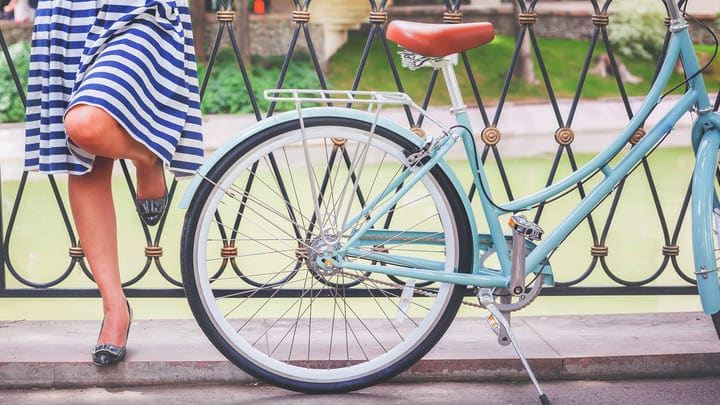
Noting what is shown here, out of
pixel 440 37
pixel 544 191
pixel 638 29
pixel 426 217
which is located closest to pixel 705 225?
pixel 544 191

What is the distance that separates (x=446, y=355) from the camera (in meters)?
2.55

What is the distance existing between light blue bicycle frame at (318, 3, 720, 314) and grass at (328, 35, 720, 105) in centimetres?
1058

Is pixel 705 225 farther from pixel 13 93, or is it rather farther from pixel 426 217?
pixel 13 93

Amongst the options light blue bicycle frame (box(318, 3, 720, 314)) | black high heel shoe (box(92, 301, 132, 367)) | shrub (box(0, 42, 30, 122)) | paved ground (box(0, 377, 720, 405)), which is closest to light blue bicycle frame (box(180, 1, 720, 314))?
light blue bicycle frame (box(318, 3, 720, 314))

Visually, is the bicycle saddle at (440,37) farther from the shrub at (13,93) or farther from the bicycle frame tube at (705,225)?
the shrub at (13,93)

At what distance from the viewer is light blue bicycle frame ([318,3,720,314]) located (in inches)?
89.4

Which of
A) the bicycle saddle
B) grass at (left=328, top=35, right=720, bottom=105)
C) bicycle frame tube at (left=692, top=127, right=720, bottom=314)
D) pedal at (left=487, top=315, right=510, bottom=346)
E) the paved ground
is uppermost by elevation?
the bicycle saddle

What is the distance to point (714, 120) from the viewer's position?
230 cm

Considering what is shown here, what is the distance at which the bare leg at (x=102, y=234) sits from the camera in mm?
2385

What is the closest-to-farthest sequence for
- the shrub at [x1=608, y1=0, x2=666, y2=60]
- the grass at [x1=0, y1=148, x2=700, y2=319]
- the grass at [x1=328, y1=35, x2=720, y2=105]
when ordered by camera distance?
1. the grass at [x1=0, y1=148, x2=700, y2=319]
2. the grass at [x1=328, y1=35, x2=720, y2=105]
3. the shrub at [x1=608, y1=0, x2=666, y2=60]

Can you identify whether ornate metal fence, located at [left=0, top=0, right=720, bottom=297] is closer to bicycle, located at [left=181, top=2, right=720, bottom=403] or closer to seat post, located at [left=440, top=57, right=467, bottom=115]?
bicycle, located at [left=181, top=2, right=720, bottom=403]

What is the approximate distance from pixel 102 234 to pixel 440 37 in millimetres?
1061

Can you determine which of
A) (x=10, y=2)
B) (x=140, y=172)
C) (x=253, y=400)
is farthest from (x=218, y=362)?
(x=10, y=2)

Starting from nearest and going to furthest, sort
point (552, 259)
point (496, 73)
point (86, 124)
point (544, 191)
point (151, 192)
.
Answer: point (86, 124)
point (544, 191)
point (151, 192)
point (552, 259)
point (496, 73)
